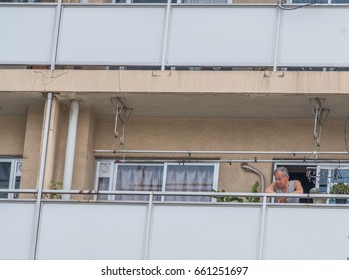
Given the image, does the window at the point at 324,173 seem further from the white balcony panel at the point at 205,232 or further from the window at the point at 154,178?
the white balcony panel at the point at 205,232

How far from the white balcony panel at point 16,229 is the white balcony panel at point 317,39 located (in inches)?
172

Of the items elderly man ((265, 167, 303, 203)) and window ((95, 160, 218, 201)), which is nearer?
elderly man ((265, 167, 303, 203))

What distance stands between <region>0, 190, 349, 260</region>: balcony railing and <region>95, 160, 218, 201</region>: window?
5.74ft

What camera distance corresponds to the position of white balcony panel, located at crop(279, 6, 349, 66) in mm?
30031

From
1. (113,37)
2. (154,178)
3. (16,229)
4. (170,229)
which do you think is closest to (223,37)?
(113,37)

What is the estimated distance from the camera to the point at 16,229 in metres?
29.4

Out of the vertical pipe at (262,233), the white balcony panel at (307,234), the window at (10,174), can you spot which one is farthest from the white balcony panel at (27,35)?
the white balcony panel at (307,234)

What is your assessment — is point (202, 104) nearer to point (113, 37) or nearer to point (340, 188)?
point (113, 37)

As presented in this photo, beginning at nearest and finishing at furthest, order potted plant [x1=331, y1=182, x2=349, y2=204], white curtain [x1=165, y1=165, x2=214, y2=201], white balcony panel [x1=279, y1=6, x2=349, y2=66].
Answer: potted plant [x1=331, y1=182, x2=349, y2=204]
white balcony panel [x1=279, y1=6, x2=349, y2=66]
white curtain [x1=165, y1=165, x2=214, y2=201]

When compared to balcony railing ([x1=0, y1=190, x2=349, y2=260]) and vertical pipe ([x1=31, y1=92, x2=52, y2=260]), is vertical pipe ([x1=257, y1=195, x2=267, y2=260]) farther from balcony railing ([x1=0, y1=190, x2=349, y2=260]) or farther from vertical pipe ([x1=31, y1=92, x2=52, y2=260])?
vertical pipe ([x1=31, y1=92, x2=52, y2=260])

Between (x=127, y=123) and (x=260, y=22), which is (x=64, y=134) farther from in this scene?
(x=260, y=22)

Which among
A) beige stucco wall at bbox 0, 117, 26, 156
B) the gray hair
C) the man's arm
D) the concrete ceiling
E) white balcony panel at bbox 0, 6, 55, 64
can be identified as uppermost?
white balcony panel at bbox 0, 6, 55, 64

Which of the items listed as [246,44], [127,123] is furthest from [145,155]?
[246,44]

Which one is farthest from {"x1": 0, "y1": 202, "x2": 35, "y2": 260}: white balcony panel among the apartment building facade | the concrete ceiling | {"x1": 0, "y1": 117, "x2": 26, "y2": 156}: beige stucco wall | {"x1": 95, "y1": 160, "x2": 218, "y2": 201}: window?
{"x1": 0, "y1": 117, "x2": 26, "y2": 156}: beige stucco wall
